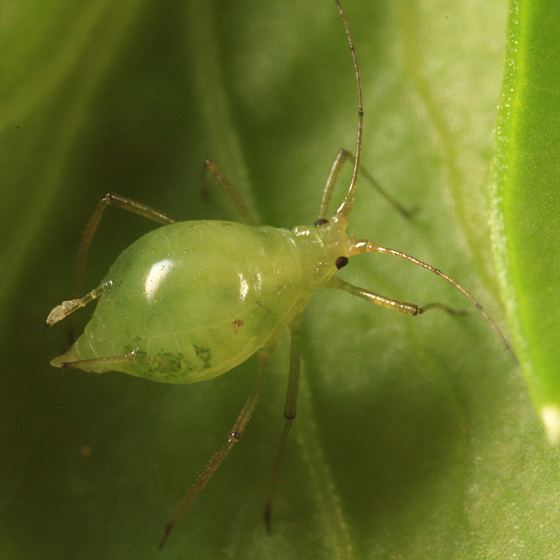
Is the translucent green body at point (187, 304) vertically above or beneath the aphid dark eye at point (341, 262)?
above

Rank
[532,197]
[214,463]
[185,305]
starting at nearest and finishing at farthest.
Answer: [532,197] < [185,305] < [214,463]

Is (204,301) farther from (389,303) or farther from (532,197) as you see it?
(532,197)

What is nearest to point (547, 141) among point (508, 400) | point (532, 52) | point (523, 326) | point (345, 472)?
point (532, 52)

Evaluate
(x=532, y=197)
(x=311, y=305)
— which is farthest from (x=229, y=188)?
(x=532, y=197)

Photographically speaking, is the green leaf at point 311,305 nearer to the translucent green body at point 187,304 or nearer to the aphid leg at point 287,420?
the aphid leg at point 287,420

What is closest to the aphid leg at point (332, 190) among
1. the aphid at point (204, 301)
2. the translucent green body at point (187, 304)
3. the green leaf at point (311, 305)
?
the green leaf at point (311, 305)

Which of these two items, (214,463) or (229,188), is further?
(229,188)
